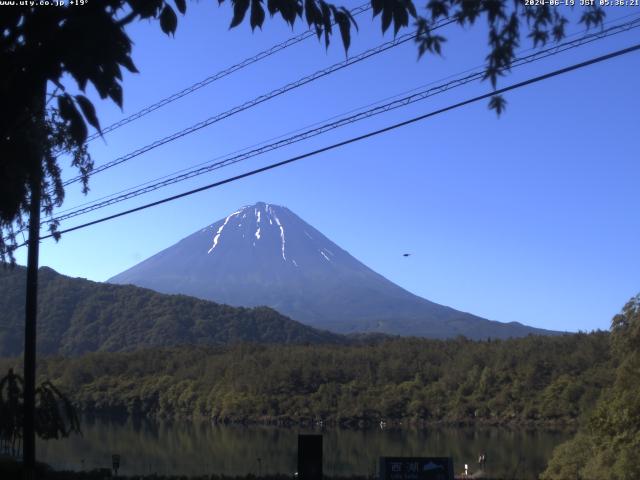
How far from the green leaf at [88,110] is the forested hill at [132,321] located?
101 meters

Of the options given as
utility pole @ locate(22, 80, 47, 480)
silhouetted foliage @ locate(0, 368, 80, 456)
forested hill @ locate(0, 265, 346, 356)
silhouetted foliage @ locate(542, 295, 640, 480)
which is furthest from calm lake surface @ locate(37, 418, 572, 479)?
forested hill @ locate(0, 265, 346, 356)

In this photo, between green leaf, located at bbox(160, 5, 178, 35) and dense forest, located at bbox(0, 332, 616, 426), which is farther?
dense forest, located at bbox(0, 332, 616, 426)

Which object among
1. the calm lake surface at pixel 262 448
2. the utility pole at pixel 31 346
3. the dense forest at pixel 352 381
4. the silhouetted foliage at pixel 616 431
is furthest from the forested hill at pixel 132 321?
the utility pole at pixel 31 346

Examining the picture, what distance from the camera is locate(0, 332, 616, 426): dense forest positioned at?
6219 centimetres

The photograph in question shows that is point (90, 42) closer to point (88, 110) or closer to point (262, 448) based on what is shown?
point (88, 110)

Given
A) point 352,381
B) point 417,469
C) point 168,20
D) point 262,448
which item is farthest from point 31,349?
point 352,381

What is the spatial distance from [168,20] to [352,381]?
71255 mm

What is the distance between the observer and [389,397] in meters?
70.1

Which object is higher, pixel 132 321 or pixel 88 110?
pixel 132 321

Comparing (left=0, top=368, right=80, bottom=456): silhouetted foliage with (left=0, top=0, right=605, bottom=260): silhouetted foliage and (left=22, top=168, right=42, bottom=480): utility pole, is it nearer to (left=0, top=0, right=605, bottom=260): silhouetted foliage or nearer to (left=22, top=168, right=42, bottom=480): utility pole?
(left=22, top=168, right=42, bottom=480): utility pole

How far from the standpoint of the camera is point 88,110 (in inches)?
144

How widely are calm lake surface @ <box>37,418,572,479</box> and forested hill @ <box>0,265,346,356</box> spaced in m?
38.0

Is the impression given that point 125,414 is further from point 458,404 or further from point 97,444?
point 458,404

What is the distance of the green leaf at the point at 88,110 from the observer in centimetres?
366
